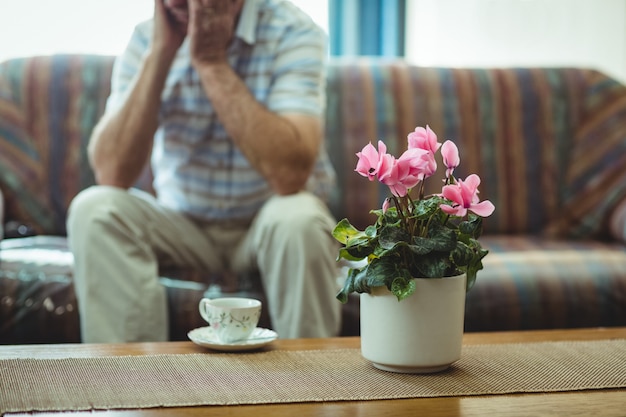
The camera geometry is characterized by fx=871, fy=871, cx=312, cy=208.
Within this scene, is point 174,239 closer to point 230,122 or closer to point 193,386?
point 230,122

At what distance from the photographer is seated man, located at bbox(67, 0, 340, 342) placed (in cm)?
164

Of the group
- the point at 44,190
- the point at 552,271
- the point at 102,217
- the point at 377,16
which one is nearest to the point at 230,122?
the point at 102,217

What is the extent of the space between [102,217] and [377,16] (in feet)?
5.90

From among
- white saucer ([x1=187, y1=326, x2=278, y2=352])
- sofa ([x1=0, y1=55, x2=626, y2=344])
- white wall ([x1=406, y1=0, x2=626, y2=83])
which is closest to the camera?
white saucer ([x1=187, y1=326, x2=278, y2=352])

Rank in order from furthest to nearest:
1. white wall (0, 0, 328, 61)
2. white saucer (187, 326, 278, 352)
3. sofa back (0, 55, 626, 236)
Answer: white wall (0, 0, 328, 61) < sofa back (0, 55, 626, 236) < white saucer (187, 326, 278, 352)

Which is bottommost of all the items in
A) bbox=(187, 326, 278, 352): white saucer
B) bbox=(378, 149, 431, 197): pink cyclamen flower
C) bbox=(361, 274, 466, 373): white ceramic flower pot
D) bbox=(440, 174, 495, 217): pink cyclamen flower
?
bbox=(187, 326, 278, 352): white saucer

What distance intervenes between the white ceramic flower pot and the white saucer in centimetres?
19

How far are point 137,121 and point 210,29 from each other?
25 cm

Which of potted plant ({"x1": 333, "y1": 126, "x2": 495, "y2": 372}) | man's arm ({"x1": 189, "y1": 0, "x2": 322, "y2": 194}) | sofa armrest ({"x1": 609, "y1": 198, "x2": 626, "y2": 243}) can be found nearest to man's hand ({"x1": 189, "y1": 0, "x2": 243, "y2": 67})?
man's arm ({"x1": 189, "y1": 0, "x2": 322, "y2": 194})

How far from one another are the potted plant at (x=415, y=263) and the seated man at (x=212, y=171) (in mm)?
614

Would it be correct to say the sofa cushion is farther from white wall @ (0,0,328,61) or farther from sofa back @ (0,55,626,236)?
white wall @ (0,0,328,61)

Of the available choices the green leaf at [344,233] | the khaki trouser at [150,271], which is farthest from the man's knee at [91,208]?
the green leaf at [344,233]

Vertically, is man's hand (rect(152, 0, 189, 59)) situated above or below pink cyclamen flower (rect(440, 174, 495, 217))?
above

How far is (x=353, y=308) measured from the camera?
5.84ft
